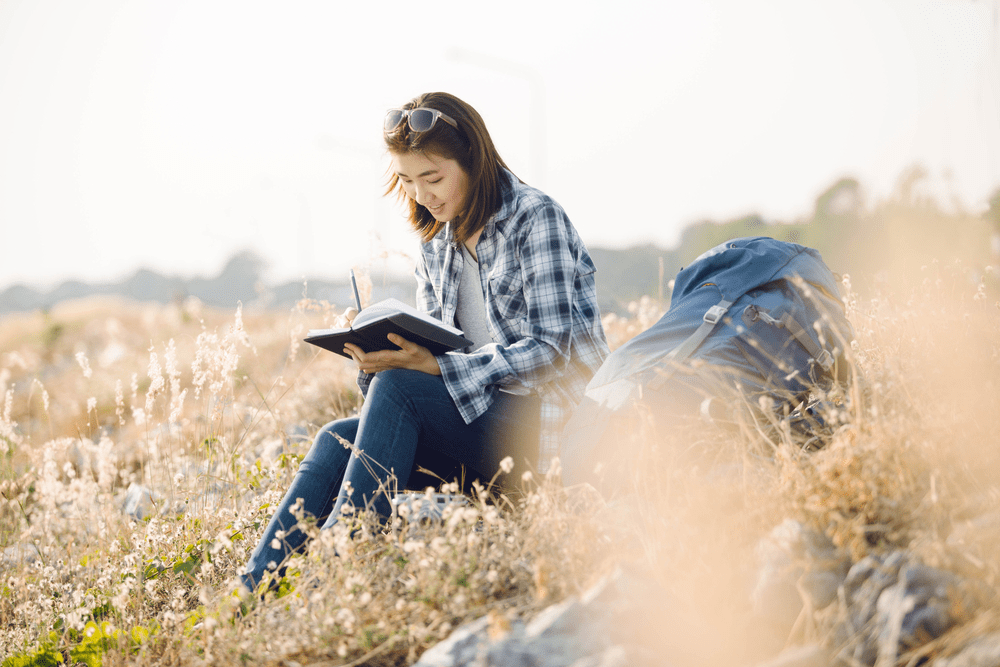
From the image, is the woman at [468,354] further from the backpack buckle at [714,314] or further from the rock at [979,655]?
the rock at [979,655]

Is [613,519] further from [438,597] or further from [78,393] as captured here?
[78,393]

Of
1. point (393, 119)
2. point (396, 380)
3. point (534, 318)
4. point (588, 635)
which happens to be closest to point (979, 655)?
point (588, 635)

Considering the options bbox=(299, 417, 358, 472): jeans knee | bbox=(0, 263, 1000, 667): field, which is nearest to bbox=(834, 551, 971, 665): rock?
bbox=(0, 263, 1000, 667): field

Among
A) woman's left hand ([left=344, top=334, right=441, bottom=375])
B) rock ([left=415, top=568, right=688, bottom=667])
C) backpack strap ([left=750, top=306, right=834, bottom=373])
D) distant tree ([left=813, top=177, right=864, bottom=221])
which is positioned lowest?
rock ([left=415, top=568, right=688, bottom=667])

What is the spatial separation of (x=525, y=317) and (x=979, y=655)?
1.68 m

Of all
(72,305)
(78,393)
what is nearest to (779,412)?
(78,393)

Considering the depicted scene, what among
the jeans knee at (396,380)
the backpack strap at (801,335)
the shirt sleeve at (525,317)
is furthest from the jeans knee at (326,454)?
the backpack strap at (801,335)

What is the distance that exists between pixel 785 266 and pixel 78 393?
12518mm

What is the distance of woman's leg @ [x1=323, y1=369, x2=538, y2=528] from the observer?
2.21 m

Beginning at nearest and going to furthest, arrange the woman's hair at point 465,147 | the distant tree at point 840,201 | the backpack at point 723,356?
the backpack at point 723,356 < the woman's hair at point 465,147 < the distant tree at point 840,201

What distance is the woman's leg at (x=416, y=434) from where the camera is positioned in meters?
2.21

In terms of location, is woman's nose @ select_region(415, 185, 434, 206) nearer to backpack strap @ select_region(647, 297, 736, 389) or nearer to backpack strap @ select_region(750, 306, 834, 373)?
backpack strap @ select_region(647, 297, 736, 389)

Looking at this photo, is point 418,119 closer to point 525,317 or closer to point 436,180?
point 436,180

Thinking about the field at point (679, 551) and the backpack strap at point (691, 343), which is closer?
the field at point (679, 551)
